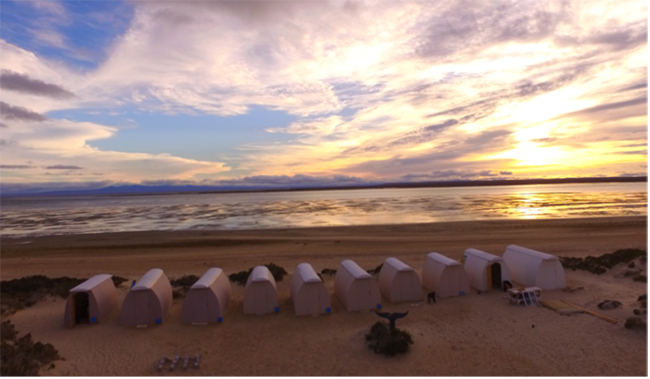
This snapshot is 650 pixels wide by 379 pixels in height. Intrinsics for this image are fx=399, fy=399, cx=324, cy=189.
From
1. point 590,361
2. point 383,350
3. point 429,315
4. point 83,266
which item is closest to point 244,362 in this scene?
point 383,350

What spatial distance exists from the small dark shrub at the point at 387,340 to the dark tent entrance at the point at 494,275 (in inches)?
279

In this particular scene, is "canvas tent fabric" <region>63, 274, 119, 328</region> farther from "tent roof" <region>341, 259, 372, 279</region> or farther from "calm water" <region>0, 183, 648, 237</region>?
"calm water" <region>0, 183, 648, 237</region>

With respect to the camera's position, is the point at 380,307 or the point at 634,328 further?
the point at 380,307

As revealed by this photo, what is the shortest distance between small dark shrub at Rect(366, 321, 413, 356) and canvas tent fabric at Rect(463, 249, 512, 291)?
6883 millimetres

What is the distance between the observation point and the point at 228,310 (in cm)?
1591

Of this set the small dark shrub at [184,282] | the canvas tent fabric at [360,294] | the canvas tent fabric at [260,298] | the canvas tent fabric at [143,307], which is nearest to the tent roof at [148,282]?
the canvas tent fabric at [143,307]

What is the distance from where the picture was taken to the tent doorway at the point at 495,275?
57.9 ft

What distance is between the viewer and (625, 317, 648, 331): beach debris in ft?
40.2

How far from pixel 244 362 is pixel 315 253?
17204 mm

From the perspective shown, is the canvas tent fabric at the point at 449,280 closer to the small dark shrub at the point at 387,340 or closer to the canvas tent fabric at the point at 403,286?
the canvas tent fabric at the point at 403,286

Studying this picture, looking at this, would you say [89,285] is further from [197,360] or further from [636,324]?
[636,324]

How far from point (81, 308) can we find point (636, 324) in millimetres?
19031

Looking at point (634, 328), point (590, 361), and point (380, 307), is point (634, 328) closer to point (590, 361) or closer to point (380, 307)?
point (590, 361)

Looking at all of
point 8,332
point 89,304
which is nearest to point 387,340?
point 89,304
